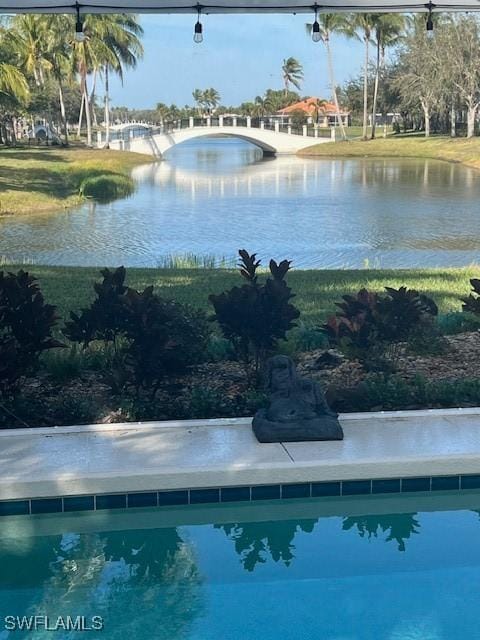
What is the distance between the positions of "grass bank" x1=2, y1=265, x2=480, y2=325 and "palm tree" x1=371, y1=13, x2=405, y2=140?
4778 centimetres

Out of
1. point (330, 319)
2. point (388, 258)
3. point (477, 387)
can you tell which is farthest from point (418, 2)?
point (388, 258)

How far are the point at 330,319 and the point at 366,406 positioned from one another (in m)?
0.62

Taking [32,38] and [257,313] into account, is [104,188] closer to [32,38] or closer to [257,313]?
[257,313]

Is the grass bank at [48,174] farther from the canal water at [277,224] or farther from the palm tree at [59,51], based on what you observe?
the palm tree at [59,51]

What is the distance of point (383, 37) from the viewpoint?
58.8 meters

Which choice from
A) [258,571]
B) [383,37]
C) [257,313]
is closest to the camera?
[258,571]

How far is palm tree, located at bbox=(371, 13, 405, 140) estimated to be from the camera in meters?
55.8

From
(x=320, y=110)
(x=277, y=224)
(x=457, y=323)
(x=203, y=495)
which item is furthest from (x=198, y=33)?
(x=320, y=110)

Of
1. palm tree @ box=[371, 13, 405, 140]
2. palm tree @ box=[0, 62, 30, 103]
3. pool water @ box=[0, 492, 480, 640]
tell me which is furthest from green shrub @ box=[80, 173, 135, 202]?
palm tree @ box=[371, 13, 405, 140]

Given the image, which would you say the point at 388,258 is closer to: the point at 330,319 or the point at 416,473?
Result: the point at 330,319

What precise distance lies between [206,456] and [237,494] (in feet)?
0.80

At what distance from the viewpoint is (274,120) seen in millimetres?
52312

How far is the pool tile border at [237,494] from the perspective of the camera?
369 centimetres

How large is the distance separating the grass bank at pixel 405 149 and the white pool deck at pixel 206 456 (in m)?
38.3
